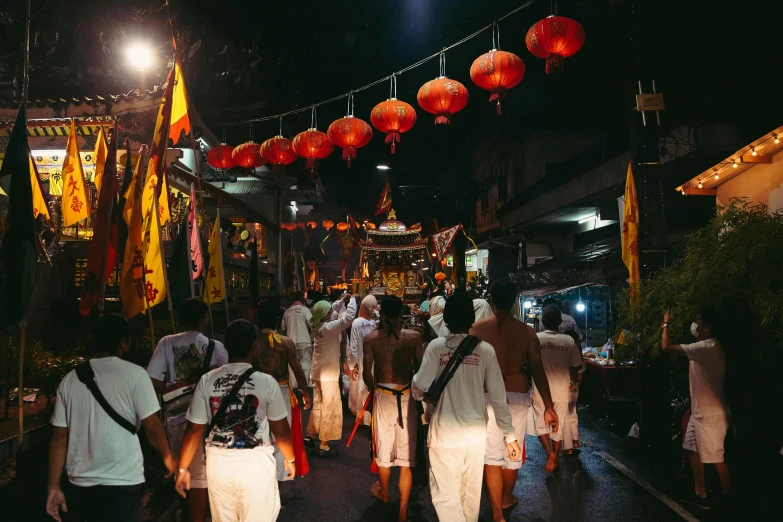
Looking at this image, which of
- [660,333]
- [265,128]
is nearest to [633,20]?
[660,333]

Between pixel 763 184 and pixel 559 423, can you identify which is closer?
pixel 559 423

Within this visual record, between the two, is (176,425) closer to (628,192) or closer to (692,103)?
(628,192)

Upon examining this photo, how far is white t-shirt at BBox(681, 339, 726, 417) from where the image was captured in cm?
582

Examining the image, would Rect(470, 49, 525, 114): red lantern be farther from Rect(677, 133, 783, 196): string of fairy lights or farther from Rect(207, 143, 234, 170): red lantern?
Rect(207, 143, 234, 170): red lantern

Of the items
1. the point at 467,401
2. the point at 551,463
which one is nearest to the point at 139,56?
the point at 467,401

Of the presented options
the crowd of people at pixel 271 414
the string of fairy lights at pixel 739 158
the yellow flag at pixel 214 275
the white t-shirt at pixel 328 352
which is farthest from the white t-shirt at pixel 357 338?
the string of fairy lights at pixel 739 158

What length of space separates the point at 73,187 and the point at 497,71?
801cm

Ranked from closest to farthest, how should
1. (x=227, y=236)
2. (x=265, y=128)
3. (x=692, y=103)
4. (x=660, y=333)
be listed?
(x=660, y=333) → (x=692, y=103) → (x=227, y=236) → (x=265, y=128)

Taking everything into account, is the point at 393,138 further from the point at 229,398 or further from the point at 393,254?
the point at 393,254

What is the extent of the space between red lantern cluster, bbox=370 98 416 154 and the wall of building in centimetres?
594

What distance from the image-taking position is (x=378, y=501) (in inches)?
239

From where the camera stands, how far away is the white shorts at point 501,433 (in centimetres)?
533

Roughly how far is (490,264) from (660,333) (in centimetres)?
2753

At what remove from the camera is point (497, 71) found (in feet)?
26.9
